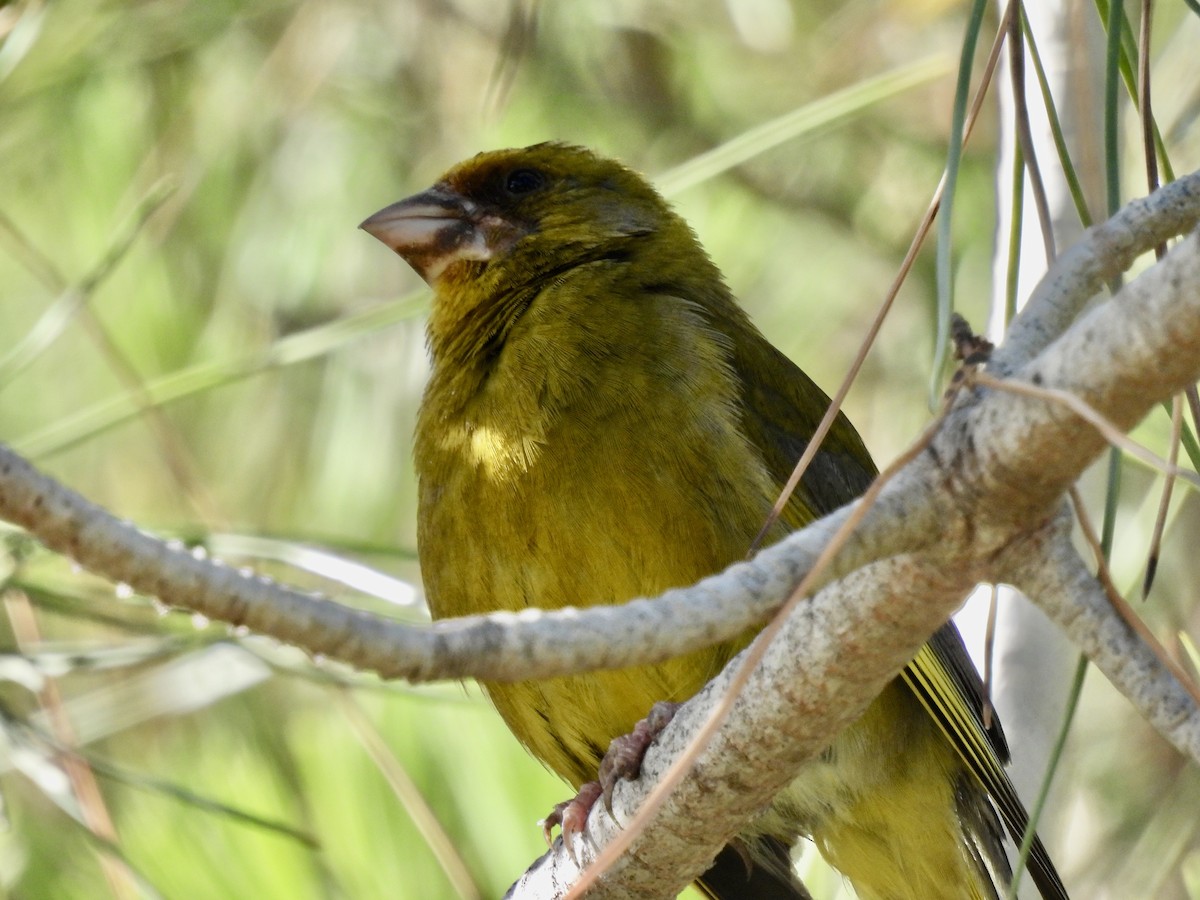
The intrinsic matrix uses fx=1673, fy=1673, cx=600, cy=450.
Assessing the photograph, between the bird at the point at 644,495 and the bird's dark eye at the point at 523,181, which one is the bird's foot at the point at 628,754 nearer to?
the bird at the point at 644,495

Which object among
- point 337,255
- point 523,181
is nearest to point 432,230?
point 523,181

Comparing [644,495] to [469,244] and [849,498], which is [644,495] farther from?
[469,244]

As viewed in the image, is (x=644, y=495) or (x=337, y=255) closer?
(x=644, y=495)

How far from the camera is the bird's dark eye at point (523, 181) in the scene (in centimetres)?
313

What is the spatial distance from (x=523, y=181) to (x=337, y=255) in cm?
82

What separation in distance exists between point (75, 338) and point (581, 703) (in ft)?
6.08

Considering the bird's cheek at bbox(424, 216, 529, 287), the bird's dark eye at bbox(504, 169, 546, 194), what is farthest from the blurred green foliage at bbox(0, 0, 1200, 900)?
the bird's cheek at bbox(424, 216, 529, 287)

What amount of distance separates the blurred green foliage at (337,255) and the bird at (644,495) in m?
0.41

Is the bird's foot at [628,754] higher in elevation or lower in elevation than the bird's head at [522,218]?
lower

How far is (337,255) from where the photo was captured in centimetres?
383

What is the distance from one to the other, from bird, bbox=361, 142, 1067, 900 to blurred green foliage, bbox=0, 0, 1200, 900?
41 cm

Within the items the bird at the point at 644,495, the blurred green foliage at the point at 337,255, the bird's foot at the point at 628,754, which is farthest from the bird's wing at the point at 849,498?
the blurred green foliage at the point at 337,255

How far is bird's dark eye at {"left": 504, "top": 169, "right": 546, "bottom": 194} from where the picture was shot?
3.13m

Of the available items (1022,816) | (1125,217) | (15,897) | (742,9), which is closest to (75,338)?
(15,897)
